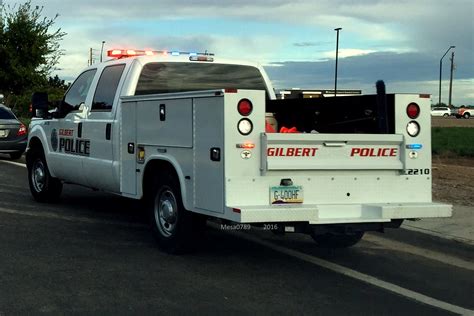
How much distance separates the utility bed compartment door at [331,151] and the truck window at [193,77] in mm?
2536

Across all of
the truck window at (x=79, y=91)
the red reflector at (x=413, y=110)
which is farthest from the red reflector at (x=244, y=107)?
the truck window at (x=79, y=91)

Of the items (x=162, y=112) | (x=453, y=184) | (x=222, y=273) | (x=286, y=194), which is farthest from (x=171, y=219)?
(x=453, y=184)

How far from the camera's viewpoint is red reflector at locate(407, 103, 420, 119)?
6.27m

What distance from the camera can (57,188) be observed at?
9969 millimetres

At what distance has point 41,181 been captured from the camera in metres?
10.1

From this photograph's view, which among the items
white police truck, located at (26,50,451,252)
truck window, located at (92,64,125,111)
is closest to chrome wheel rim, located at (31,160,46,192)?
truck window, located at (92,64,125,111)

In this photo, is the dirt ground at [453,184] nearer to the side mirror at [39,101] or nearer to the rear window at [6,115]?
Result: the side mirror at [39,101]

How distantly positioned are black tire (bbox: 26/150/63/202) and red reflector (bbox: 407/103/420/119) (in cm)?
568

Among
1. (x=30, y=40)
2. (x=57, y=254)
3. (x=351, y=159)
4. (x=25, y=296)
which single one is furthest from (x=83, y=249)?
(x=30, y=40)

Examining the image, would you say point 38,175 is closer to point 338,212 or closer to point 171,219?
point 171,219

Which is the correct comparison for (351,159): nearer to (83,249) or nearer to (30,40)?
(83,249)

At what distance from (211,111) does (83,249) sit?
2.36 metres

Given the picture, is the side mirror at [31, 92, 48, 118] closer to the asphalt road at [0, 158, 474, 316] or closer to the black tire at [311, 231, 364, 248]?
the asphalt road at [0, 158, 474, 316]

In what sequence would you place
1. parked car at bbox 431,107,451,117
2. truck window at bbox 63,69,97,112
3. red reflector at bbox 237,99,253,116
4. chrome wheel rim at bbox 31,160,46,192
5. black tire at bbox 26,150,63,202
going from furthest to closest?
parked car at bbox 431,107,451,117
chrome wheel rim at bbox 31,160,46,192
black tire at bbox 26,150,63,202
truck window at bbox 63,69,97,112
red reflector at bbox 237,99,253,116
